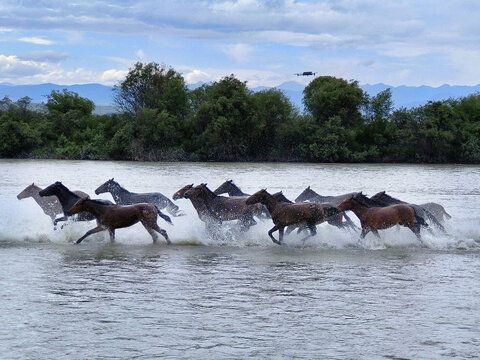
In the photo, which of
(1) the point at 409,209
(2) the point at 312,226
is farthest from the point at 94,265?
(1) the point at 409,209

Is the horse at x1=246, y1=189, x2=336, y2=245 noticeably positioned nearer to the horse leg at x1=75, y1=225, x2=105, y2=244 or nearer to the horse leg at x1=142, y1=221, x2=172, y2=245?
the horse leg at x1=142, y1=221, x2=172, y2=245

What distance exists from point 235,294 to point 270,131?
56731mm

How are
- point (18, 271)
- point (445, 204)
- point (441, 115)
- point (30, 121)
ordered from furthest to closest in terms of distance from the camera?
1. point (30, 121)
2. point (441, 115)
3. point (445, 204)
4. point (18, 271)

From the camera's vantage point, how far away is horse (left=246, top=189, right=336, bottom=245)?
1571 cm

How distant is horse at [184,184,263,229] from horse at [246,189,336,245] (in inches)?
33.4

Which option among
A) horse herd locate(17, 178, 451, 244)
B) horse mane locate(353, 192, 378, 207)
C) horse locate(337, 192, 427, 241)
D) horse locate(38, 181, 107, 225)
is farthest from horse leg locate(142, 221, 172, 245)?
horse mane locate(353, 192, 378, 207)

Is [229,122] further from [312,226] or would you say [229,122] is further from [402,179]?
[312,226]

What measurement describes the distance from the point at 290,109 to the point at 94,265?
56.1 metres

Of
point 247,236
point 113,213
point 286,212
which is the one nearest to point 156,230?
point 113,213

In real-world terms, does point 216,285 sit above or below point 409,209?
below

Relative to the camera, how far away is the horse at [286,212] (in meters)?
15.7

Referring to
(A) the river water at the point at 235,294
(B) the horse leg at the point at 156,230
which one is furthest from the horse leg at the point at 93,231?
(B) the horse leg at the point at 156,230

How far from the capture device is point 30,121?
249 ft

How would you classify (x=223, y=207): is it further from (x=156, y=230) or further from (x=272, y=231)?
(x=156, y=230)
